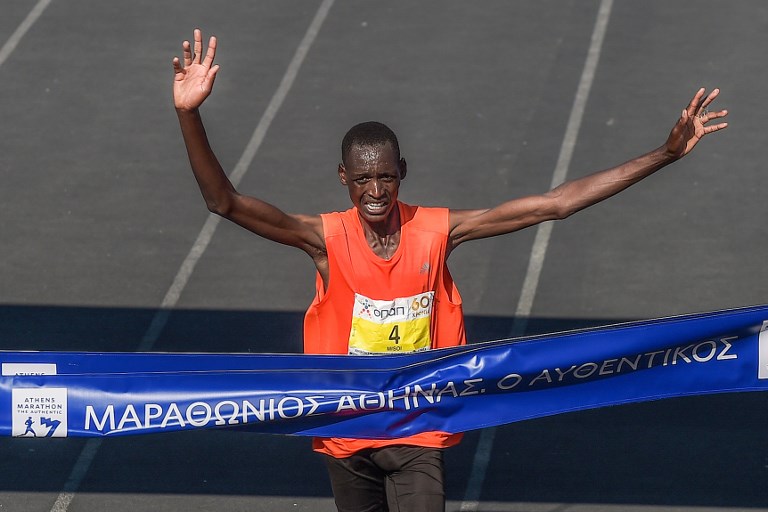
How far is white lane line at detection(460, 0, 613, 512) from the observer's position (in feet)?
25.0

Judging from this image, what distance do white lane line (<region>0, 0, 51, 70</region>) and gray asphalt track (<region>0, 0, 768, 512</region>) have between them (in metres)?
0.08

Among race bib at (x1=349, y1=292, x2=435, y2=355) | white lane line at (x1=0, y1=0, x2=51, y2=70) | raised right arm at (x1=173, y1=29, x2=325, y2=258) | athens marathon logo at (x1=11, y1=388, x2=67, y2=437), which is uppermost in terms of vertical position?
white lane line at (x1=0, y1=0, x2=51, y2=70)

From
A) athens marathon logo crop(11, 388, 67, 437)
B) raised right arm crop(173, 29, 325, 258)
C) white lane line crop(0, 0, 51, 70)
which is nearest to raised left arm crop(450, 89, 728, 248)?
raised right arm crop(173, 29, 325, 258)

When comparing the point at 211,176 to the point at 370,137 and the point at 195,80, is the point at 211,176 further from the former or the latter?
the point at 370,137

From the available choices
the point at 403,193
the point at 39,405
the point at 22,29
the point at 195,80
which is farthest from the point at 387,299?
the point at 22,29

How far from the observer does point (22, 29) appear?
1468 centimetres

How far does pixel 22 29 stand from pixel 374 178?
1039cm

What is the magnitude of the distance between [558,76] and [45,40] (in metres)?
5.41

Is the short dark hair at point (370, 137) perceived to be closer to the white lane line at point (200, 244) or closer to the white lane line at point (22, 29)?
the white lane line at point (200, 244)

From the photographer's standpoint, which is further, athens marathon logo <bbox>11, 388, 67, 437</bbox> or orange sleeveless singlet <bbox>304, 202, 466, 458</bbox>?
athens marathon logo <bbox>11, 388, 67, 437</bbox>

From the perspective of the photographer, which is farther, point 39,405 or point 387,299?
point 39,405

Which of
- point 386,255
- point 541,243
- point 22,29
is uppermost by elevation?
point 22,29

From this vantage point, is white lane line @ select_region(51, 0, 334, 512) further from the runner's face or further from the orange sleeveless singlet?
the runner's face

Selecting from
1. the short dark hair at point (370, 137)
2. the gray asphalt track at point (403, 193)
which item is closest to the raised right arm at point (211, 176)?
the short dark hair at point (370, 137)
